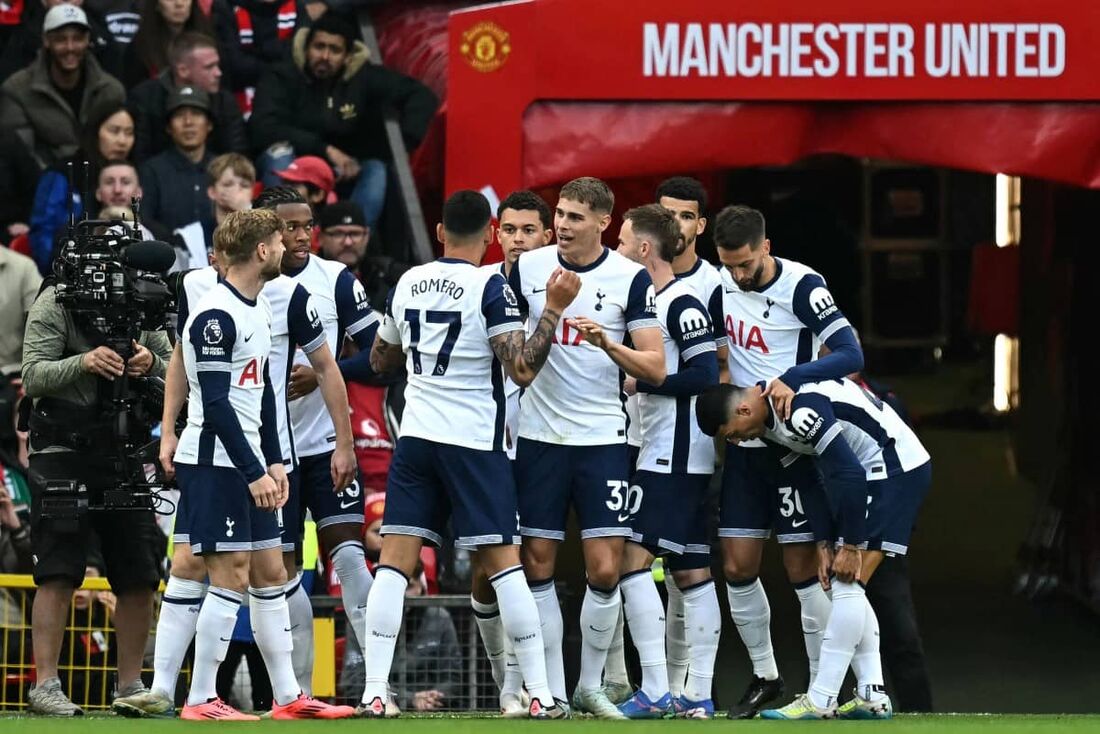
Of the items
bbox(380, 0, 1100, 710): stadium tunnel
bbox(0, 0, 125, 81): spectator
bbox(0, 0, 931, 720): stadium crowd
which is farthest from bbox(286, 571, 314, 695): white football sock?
bbox(0, 0, 125, 81): spectator

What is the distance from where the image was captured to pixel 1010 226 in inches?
671

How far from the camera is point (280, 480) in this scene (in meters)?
8.05

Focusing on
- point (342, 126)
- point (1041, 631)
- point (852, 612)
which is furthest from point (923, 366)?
point (852, 612)

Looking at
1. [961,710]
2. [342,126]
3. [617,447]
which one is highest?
[342,126]

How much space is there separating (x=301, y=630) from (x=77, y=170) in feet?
12.3

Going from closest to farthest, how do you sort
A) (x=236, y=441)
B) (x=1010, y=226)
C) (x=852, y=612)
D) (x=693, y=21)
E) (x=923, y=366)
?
(x=236, y=441) → (x=852, y=612) → (x=693, y=21) → (x=1010, y=226) → (x=923, y=366)

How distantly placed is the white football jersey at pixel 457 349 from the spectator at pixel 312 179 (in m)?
2.94

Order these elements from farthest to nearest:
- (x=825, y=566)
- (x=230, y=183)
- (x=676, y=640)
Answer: (x=230, y=183)
(x=676, y=640)
(x=825, y=566)

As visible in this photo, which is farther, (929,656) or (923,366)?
(923,366)

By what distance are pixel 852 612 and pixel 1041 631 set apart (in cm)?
502

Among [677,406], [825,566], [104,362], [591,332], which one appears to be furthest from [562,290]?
[104,362]

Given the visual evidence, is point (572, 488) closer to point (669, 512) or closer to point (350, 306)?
point (669, 512)

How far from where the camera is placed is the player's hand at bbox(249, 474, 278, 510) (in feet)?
25.8

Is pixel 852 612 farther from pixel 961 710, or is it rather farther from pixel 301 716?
pixel 961 710
